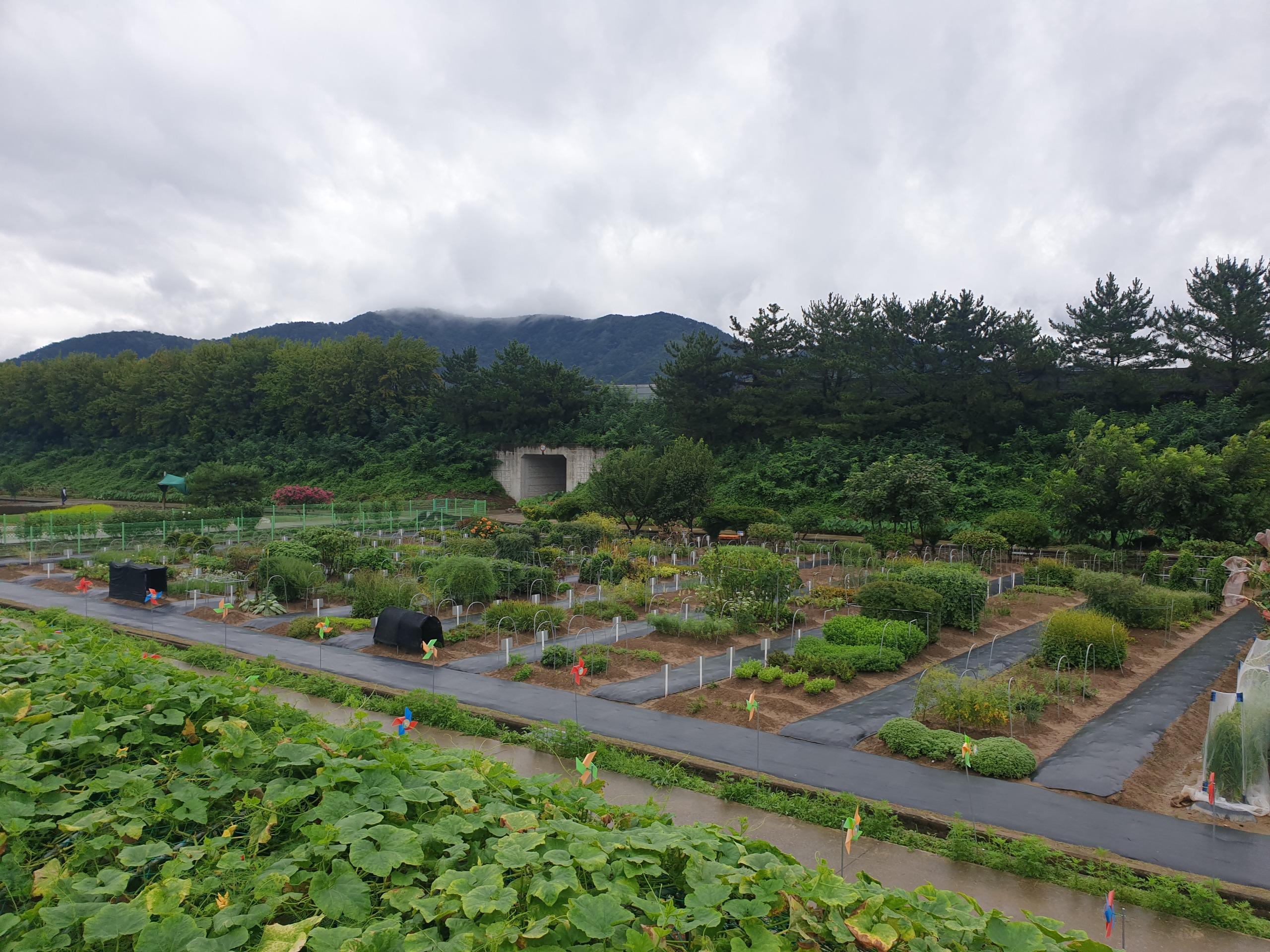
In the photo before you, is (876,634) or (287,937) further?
(876,634)

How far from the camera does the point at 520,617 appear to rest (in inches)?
562

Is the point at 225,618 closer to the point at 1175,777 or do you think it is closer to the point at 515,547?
the point at 515,547

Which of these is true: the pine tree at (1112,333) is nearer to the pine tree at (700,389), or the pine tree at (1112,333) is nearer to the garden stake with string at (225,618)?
the pine tree at (700,389)

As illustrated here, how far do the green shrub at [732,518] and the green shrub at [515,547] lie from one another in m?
9.99

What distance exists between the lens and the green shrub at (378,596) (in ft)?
50.9

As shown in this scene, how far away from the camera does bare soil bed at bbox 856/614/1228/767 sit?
889 centimetres

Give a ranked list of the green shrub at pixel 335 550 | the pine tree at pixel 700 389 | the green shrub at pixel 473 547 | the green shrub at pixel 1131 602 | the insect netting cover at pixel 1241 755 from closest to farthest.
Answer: the insect netting cover at pixel 1241 755
the green shrub at pixel 1131 602
the green shrub at pixel 335 550
the green shrub at pixel 473 547
the pine tree at pixel 700 389

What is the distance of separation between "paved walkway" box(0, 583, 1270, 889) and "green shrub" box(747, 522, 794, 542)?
1781 cm

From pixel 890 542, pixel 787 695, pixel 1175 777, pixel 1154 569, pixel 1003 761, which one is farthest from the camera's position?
pixel 890 542

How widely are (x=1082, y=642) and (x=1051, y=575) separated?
31.1 feet

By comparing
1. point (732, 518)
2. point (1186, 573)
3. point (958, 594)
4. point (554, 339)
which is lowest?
point (1186, 573)

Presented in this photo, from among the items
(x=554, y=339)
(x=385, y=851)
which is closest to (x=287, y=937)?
(x=385, y=851)

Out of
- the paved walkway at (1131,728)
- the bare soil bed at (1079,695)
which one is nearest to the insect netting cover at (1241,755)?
the paved walkway at (1131,728)

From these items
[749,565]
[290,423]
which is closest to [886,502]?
[749,565]
